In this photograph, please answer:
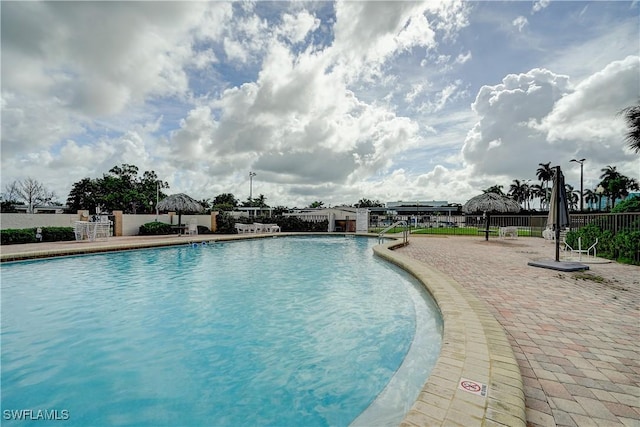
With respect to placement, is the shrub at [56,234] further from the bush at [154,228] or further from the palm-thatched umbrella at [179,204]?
the palm-thatched umbrella at [179,204]

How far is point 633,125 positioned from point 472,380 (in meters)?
14.3

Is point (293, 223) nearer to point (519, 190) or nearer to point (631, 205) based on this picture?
point (631, 205)

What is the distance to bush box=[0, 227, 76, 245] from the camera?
11.6 meters

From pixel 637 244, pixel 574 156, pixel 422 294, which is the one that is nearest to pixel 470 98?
pixel 637 244

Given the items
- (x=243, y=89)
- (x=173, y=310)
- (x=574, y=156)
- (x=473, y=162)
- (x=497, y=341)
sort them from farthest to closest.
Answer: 1. (x=574, y=156)
2. (x=473, y=162)
3. (x=243, y=89)
4. (x=173, y=310)
5. (x=497, y=341)

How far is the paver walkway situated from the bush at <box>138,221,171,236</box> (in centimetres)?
1703

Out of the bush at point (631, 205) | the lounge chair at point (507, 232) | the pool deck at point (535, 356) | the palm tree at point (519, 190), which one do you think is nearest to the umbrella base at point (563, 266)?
the pool deck at point (535, 356)

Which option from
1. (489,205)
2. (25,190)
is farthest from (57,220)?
(25,190)

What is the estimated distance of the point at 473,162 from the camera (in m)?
17.6

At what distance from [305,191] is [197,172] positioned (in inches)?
733

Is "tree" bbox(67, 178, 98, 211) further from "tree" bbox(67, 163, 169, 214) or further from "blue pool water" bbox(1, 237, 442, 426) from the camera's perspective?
"blue pool water" bbox(1, 237, 442, 426)

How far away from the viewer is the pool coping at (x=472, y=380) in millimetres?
1658

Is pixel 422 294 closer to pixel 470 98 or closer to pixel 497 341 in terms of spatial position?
pixel 497 341

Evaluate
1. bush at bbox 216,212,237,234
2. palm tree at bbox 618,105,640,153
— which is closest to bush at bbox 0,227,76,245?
bush at bbox 216,212,237,234
